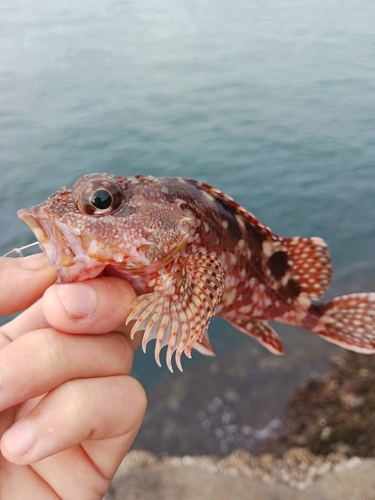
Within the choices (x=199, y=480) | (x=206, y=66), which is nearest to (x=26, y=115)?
(x=206, y=66)

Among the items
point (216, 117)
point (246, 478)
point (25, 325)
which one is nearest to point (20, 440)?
point (25, 325)

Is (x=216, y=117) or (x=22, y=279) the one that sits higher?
(x=216, y=117)

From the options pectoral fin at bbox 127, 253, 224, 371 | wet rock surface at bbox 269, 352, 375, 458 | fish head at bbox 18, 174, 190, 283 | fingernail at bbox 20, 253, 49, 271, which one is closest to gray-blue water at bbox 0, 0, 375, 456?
wet rock surface at bbox 269, 352, 375, 458

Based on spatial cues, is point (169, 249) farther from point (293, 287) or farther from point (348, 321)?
point (348, 321)

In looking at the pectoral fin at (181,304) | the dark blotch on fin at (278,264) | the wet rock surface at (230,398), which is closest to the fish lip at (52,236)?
the pectoral fin at (181,304)

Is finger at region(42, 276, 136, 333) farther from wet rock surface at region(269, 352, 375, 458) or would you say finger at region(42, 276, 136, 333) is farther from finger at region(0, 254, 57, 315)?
wet rock surface at region(269, 352, 375, 458)

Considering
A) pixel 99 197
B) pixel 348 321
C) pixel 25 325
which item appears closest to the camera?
pixel 99 197
